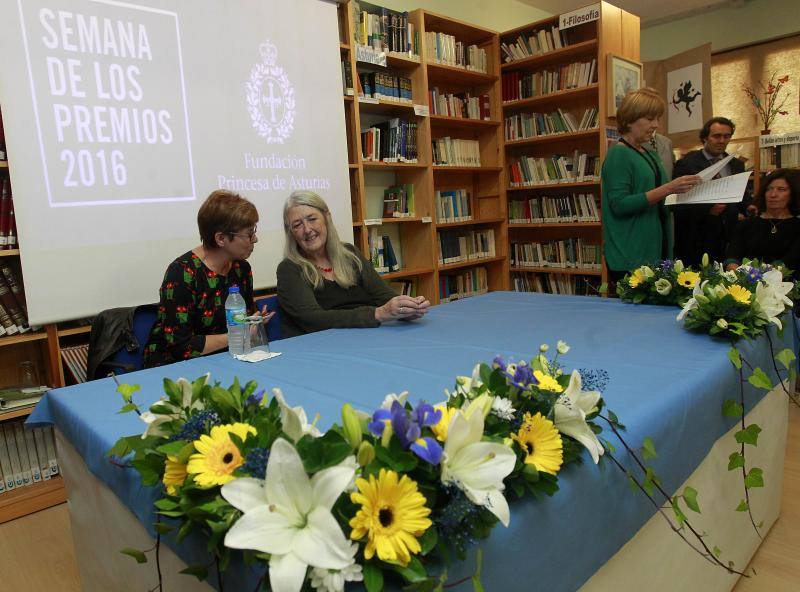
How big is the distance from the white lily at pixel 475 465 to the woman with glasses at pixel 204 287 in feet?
5.03

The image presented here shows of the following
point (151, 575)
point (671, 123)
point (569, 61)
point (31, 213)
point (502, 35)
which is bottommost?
point (151, 575)

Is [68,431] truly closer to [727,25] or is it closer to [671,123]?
[671,123]

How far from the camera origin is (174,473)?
0.73 m

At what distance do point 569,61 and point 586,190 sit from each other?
1.07 metres

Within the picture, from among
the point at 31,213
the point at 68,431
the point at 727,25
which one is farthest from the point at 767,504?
the point at 727,25

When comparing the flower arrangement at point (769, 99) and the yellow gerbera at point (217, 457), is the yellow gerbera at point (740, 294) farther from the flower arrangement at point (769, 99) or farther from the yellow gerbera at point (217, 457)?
the flower arrangement at point (769, 99)

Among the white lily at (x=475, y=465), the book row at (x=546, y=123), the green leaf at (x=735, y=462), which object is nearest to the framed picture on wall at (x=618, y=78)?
the book row at (x=546, y=123)

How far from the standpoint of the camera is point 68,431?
1259 millimetres

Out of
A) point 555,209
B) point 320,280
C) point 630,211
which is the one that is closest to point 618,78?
point 555,209

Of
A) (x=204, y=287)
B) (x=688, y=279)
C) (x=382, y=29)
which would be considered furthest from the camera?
(x=382, y=29)

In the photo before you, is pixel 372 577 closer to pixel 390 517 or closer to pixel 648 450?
pixel 390 517

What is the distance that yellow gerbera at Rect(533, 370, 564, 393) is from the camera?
2.73 feet

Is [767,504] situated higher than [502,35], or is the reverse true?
[502,35]

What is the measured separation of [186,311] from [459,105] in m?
3.19
